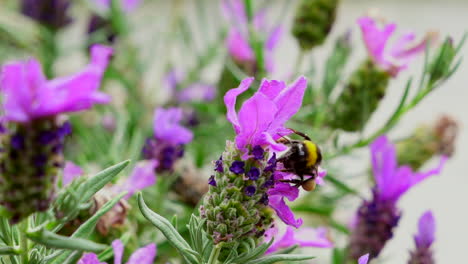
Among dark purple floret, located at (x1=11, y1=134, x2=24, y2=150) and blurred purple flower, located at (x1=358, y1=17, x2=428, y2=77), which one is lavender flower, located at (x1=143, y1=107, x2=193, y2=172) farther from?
dark purple floret, located at (x1=11, y1=134, x2=24, y2=150)

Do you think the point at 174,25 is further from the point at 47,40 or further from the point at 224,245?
the point at 224,245

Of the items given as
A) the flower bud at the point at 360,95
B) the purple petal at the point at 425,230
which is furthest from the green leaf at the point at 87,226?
the flower bud at the point at 360,95

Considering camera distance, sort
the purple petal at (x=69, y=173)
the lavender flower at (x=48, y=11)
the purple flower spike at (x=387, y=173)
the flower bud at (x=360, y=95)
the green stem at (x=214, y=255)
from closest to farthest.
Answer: the green stem at (x=214, y=255) → the purple petal at (x=69, y=173) → the purple flower spike at (x=387, y=173) → the flower bud at (x=360, y=95) → the lavender flower at (x=48, y=11)

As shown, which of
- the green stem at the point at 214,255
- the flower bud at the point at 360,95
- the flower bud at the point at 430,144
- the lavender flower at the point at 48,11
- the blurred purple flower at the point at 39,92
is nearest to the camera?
the blurred purple flower at the point at 39,92

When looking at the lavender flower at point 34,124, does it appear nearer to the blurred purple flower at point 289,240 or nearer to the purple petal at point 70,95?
the purple petal at point 70,95

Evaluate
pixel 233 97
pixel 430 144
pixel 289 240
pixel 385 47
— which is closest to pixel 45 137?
pixel 233 97

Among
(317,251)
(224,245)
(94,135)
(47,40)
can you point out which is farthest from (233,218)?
(317,251)

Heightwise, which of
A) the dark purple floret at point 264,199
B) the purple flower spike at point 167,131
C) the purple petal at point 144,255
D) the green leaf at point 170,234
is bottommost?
the purple petal at point 144,255
